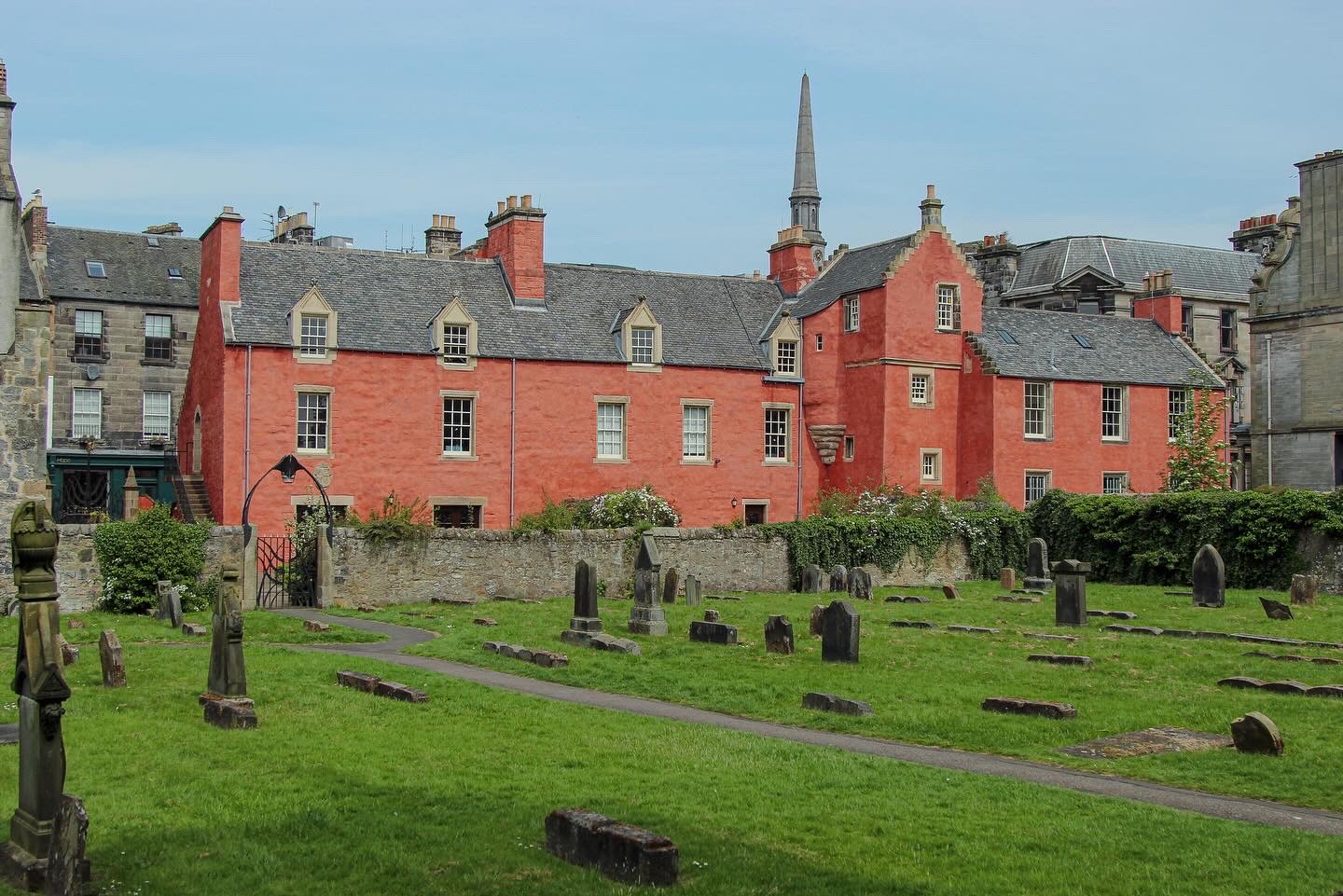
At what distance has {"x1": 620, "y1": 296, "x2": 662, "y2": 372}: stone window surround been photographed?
160 ft

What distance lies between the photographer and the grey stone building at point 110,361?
1997 inches

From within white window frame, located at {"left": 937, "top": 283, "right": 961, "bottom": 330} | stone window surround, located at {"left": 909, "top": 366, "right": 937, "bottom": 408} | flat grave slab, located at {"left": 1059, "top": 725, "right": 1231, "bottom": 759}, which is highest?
white window frame, located at {"left": 937, "top": 283, "right": 961, "bottom": 330}

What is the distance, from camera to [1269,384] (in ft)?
162

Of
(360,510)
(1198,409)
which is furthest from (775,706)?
(1198,409)

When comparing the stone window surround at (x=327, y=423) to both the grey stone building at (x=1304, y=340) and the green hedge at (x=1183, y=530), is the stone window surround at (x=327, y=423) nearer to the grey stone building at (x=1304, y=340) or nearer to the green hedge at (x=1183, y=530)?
the green hedge at (x=1183, y=530)

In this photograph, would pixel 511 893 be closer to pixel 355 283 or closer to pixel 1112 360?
pixel 355 283

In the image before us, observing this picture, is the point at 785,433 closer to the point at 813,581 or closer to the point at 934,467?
the point at 934,467

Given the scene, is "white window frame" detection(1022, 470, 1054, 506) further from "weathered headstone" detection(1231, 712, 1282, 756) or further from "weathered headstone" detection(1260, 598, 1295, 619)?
"weathered headstone" detection(1231, 712, 1282, 756)

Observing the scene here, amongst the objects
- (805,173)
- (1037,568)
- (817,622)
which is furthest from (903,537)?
(805,173)

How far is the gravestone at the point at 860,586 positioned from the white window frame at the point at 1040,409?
16.6 meters

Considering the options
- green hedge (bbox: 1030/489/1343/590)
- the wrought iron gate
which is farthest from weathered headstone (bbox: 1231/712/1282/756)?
green hedge (bbox: 1030/489/1343/590)

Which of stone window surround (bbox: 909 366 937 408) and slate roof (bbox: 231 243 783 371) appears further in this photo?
stone window surround (bbox: 909 366 937 408)

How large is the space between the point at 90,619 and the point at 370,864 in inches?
861

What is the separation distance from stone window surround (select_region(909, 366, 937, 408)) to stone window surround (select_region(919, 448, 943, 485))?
1661 millimetres
